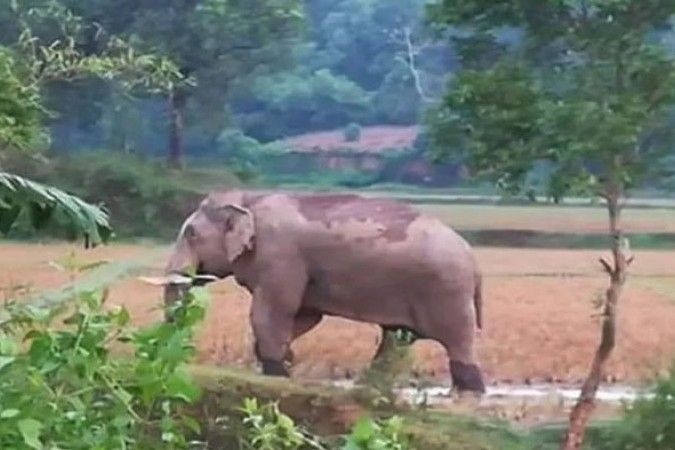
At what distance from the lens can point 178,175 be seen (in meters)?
2.13

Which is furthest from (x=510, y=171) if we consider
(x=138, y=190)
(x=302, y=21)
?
(x=138, y=190)

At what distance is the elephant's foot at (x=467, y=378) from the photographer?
2.11 metres

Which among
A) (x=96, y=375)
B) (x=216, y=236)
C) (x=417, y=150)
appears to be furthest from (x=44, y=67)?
(x=96, y=375)

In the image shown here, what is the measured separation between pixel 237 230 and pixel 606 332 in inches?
23.1

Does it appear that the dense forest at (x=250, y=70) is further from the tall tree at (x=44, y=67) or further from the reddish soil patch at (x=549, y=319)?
the reddish soil patch at (x=549, y=319)

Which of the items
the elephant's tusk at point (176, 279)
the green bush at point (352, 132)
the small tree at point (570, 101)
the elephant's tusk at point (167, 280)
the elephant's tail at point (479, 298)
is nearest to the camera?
the elephant's tusk at point (176, 279)

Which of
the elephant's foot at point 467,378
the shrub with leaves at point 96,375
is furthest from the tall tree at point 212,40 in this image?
the shrub with leaves at point 96,375

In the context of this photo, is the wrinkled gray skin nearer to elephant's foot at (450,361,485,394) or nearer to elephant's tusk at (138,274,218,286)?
elephant's foot at (450,361,485,394)

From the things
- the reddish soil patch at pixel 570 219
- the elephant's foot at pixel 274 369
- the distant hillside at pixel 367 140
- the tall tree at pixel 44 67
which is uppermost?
the tall tree at pixel 44 67

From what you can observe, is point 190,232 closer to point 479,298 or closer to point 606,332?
point 479,298

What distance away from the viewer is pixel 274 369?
2154 mm

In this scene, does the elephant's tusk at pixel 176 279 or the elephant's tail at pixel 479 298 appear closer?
the elephant's tusk at pixel 176 279

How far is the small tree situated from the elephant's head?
359 mm

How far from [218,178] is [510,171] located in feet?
1.35
